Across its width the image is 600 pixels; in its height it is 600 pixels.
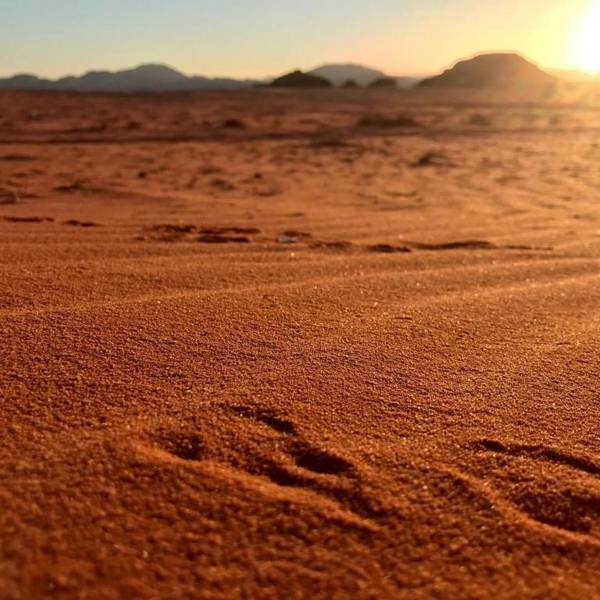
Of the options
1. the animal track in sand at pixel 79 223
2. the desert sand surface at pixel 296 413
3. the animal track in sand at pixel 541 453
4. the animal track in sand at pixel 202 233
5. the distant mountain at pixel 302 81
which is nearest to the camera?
the desert sand surface at pixel 296 413

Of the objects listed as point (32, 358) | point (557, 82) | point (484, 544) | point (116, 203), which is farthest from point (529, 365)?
point (557, 82)

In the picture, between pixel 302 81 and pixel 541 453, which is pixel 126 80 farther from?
pixel 541 453

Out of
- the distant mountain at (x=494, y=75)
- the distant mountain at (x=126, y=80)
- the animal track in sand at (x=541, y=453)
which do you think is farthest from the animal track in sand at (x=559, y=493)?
the distant mountain at (x=126, y=80)

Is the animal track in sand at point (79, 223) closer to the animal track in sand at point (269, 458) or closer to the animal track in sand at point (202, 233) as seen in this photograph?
the animal track in sand at point (202, 233)

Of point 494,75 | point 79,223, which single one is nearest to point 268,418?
point 79,223

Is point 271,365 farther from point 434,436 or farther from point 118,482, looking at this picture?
point 118,482

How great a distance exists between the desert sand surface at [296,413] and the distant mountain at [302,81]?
27314 mm

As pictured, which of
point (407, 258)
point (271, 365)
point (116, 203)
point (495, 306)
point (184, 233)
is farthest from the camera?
point (116, 203)

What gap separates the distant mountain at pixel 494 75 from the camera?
29906mm

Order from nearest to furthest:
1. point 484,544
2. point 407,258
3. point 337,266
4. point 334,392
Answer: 1. point 484,544
2. point 334,392
3. point 337,266
4. point 407,258

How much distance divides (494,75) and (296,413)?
33.5 m

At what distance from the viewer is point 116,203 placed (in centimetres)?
469

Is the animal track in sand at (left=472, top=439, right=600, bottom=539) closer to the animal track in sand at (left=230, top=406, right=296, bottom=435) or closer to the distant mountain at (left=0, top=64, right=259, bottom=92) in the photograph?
the animal track in sand at (left=230, top=406, right=296, bottom=435)

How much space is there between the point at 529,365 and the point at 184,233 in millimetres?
2135
